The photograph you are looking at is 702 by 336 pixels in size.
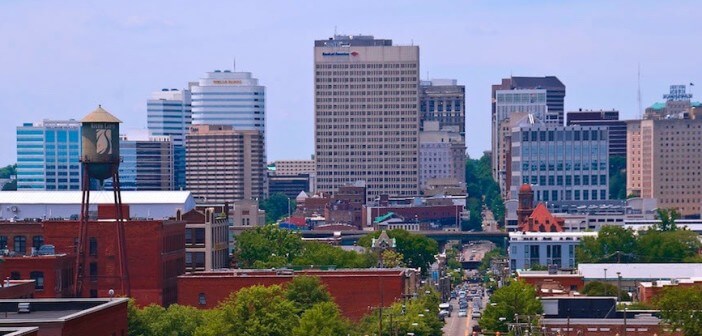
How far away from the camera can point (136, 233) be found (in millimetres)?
154500

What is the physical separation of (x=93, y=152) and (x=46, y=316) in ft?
194

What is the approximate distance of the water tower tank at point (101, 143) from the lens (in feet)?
474

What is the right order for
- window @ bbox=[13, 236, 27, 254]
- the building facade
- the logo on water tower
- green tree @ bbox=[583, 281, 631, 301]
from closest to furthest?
1. the logo on water tower
2. window @ bbox=[13, 236, 27, 254]
3. green tree @ bbox=[583, 281, 631, 301]
4. the building facade

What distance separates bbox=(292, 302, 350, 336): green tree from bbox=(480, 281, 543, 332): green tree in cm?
1433

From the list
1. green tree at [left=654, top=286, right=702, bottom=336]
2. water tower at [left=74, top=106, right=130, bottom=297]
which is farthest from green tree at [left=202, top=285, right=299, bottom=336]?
green tree at [left=654, top=286, right=702, bottom=336]

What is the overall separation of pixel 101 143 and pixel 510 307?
28303 mm

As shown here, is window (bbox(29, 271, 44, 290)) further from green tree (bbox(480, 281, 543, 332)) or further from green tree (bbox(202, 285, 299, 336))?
green tree (bbox(480, 281, 543, 332))

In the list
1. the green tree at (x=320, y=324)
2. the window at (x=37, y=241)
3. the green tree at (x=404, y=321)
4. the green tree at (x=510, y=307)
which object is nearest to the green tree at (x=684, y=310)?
the green tree at (x=510, y=307)

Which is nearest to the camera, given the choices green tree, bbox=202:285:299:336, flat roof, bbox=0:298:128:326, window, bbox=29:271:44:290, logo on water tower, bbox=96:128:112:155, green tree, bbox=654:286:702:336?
flat roof, bbox=0:298:128:326

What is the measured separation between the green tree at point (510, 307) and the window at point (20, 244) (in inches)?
1284

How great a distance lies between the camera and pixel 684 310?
437ft

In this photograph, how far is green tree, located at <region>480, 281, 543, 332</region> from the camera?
141750mm

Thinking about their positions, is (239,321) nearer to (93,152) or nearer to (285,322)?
(285,322)

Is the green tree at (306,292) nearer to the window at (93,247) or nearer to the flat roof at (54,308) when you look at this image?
the window at (93,247)
